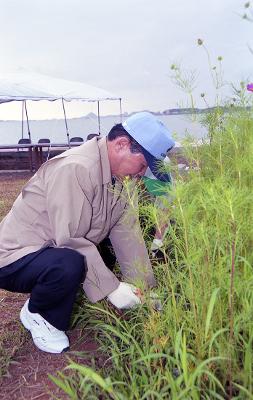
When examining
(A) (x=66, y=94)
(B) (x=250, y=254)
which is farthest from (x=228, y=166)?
(A) (x=66, y=94)

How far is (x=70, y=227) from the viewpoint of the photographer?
6.34ft

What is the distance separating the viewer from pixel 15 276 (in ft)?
6.76

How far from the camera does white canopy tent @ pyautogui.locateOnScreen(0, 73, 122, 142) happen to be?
32.0 ft

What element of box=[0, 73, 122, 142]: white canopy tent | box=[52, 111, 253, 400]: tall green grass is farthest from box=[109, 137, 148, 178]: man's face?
box=[0, 73, 122, 142]: white canopy tent

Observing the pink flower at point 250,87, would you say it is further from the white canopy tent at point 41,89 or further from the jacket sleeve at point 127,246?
the white canopy tent at point 41,89

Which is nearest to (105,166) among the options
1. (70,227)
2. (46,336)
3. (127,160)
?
(127,160)

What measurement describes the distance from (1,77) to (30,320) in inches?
375

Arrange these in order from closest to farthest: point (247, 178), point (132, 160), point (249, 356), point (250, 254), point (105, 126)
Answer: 1. point (249, 356)
2. point (250, 254)
3. point (247, 178)
4. point (132, 160)
5. point (105, 126)

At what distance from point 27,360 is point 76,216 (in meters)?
0.67

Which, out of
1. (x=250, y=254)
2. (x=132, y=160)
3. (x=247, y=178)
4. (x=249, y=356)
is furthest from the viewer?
(x=132, y=160)

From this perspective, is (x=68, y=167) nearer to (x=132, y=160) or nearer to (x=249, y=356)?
(x=132, y=160)

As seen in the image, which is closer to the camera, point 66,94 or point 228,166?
point 228,166

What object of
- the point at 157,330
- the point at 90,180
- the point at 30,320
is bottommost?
the point at 30,320

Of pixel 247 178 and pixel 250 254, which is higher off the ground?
pixel 247 178
